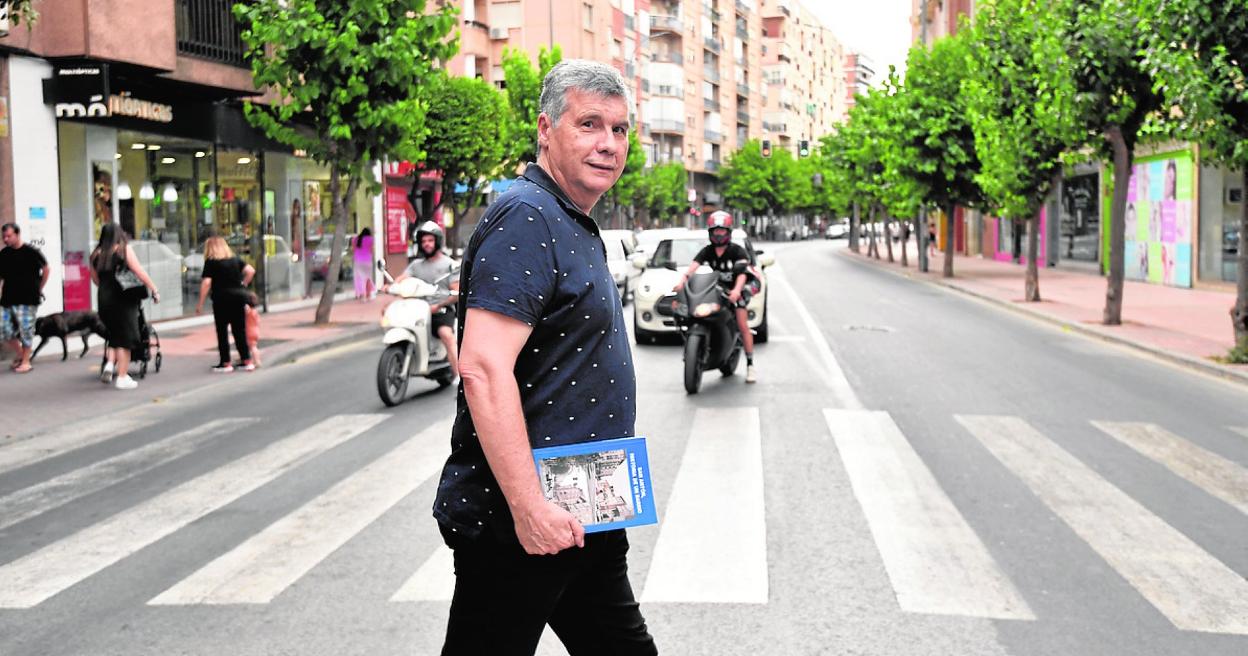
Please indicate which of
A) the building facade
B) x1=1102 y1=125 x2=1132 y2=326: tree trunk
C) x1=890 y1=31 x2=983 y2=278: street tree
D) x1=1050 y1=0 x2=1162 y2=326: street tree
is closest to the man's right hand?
x1=1050 y1=0 x2=1162 y2=326: street tree

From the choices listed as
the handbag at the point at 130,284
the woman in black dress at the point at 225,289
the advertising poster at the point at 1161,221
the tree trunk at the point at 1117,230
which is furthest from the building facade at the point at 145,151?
the advertising poster at the point at 1161,221

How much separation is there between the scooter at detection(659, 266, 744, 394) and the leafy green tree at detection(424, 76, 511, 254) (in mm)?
19963

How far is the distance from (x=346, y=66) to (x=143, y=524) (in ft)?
45.3

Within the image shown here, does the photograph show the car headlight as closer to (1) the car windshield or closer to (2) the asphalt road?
(2) the asphalt road

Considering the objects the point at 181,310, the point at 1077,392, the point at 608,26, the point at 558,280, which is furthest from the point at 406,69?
the point at 608,26

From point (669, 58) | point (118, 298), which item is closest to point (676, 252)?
point (118, 298)

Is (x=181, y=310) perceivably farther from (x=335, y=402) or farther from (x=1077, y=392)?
(x=1077, y=392)

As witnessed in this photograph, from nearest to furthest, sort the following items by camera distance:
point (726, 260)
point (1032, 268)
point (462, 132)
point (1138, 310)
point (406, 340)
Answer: point (406, 340) < point (726, 260) < point (1138, 310) < point (1032, 268) < point (462, 132)

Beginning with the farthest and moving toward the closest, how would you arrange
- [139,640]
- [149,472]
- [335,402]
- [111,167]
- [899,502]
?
[111,167] < [335,402] < [149,472] < [899,502] < [139,640]

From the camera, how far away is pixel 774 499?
7078mm

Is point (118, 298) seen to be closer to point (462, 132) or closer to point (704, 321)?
point (704, 321)

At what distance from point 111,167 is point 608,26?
52.7 metres

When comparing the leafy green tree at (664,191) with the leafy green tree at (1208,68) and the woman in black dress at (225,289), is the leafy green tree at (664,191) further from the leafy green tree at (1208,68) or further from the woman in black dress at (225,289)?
the leafy green tree at (1208,68)

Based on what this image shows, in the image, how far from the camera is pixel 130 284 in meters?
12.9
